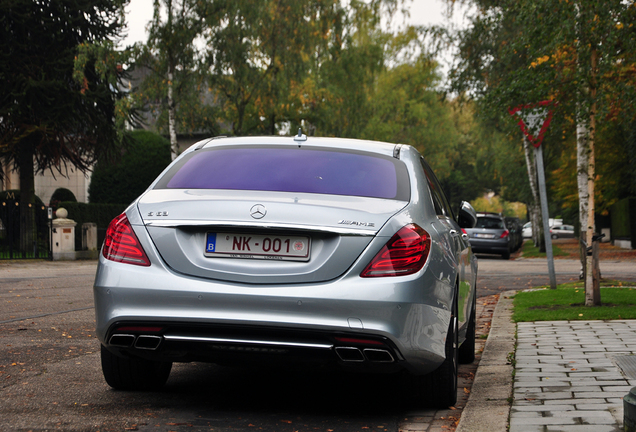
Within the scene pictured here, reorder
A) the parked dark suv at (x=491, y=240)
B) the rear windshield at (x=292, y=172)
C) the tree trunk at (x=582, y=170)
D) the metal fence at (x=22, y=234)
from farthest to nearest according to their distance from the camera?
the parked dark suv at (x=491, y=240) → the metal fence at (x=22, y=234) → the tree trunk at (x=582, y=170) → the rear windshield at (x=292, y=172)

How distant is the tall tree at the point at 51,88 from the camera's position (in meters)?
26.2

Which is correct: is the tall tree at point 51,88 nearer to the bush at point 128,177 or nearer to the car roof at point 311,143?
the bush at point 128,177

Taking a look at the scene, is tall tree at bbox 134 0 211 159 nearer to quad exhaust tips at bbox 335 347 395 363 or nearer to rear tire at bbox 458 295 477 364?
rear tire at bbox 458 295 477 364

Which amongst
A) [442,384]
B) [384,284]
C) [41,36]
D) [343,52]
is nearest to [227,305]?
[384,284]

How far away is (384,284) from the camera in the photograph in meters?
4.19

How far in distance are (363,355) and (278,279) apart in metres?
0.60

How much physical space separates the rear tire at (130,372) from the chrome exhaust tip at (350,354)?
1.54m

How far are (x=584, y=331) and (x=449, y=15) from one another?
24.8 meters

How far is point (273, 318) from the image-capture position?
164 inches

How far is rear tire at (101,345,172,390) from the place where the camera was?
5129mm

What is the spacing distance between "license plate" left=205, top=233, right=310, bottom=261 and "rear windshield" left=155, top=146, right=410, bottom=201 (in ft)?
1.56

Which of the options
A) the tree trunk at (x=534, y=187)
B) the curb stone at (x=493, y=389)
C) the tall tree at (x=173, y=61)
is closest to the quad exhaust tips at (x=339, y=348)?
the curb stone at (x=493, y=389)

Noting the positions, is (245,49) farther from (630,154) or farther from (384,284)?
(384,284)

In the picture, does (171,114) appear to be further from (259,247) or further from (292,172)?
(259,247)
